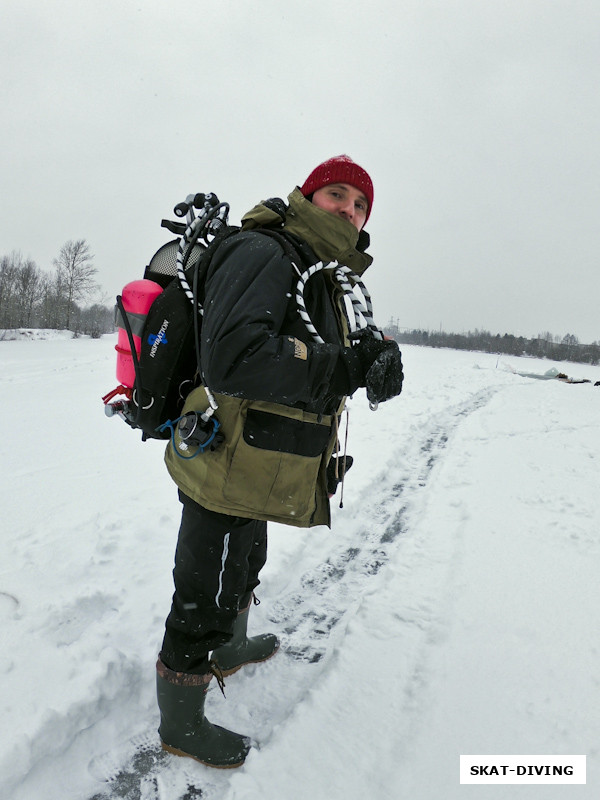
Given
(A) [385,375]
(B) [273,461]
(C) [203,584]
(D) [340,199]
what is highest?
(D) [340,199]

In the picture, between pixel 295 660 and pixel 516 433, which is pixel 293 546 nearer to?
pixel 295 660

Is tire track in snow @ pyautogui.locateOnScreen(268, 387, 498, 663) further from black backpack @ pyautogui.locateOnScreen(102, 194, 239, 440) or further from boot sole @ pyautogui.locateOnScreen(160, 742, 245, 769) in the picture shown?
black backpack @ pyautogui.locateOnScreen(102, 194, 239, 440)

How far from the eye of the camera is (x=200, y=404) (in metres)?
1.69

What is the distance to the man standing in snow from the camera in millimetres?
1427

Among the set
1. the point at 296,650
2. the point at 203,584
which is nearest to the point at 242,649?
A: the point at 296,650

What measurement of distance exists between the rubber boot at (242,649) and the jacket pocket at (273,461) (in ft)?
3.23

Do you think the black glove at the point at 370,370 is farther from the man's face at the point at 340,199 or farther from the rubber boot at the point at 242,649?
the rubber boot at the point at 242,649

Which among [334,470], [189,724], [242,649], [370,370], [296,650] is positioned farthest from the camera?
[296,650]

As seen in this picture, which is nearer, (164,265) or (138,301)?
(138,301)

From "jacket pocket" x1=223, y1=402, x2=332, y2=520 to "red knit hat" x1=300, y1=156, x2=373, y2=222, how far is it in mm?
1090

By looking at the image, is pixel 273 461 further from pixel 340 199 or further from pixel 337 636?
pixel 337 636

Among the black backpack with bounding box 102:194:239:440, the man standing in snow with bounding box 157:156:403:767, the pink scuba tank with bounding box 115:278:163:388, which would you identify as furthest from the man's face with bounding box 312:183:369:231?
the pink scuba tank with bounding box 115:278:163:388

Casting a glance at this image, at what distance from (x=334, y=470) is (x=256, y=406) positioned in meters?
0.65

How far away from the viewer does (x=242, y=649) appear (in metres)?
2.33
